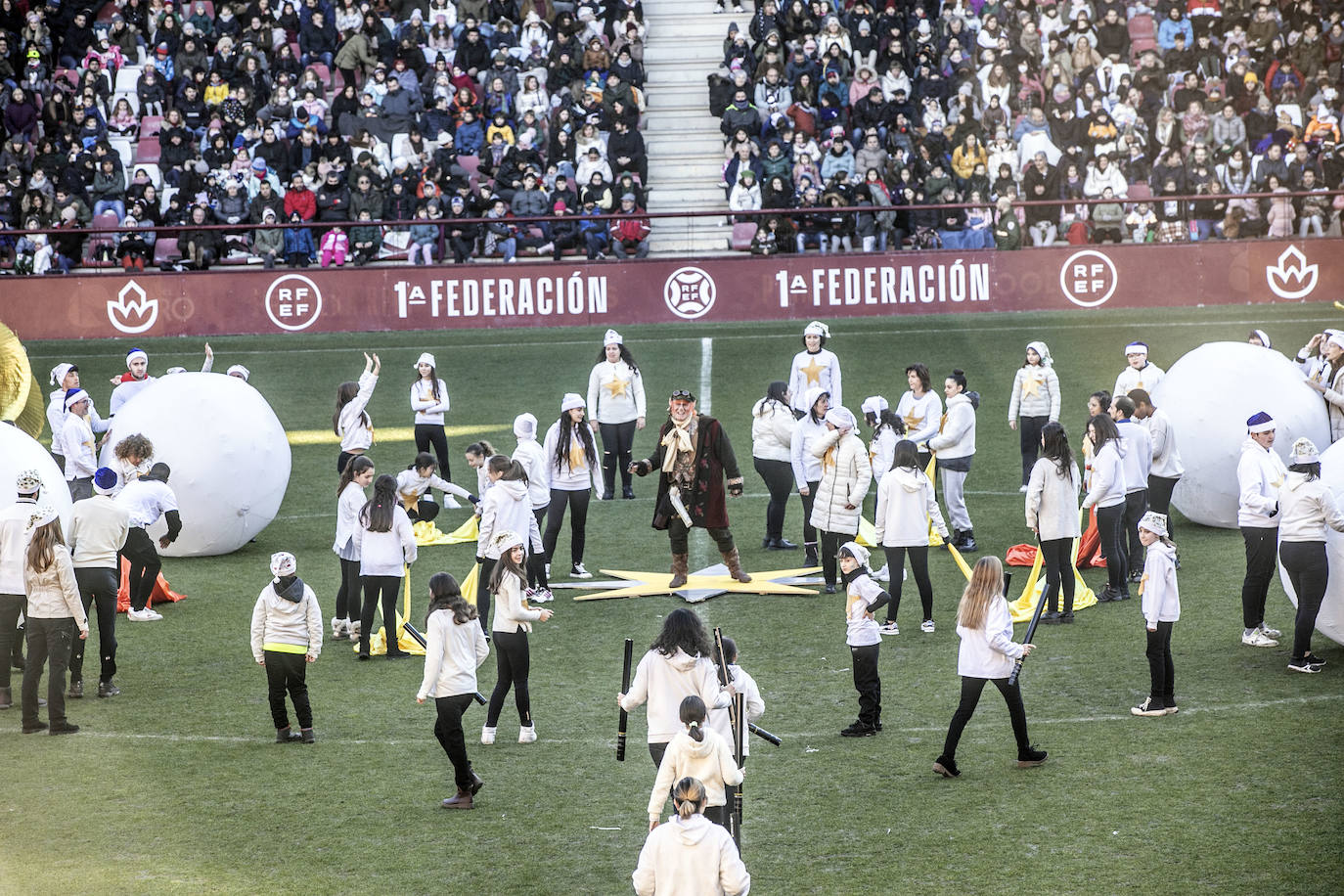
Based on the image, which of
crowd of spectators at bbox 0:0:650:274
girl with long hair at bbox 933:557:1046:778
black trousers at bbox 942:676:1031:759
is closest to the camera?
girl with long hair at bbox 933:557:1046:778

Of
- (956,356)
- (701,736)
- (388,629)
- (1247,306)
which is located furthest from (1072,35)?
(701,736)

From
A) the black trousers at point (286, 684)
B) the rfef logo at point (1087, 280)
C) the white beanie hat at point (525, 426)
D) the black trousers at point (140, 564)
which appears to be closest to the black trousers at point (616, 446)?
the white beanie hat at point (525, 426)

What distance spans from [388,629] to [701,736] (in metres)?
6.27

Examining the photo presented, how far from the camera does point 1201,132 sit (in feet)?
100.0

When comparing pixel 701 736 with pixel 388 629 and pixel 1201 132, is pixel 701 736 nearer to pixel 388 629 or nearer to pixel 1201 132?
pixel 388 629

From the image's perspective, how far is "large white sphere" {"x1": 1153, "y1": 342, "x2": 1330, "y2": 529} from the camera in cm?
1661

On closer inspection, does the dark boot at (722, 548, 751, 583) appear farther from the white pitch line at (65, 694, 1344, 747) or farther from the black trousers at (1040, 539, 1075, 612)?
the white pitch line at (65, 694, 1344, 747)

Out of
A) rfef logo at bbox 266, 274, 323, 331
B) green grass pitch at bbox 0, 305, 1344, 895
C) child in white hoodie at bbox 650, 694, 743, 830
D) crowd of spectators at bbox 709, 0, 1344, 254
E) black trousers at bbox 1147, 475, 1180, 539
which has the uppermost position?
crowd of spectators at bbox 709, 0, 1344, 254


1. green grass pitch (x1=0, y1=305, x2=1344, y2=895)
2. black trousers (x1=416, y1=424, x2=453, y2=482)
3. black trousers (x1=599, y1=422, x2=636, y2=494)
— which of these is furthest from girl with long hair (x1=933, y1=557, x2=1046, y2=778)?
black trousers (x1=416, y1=424, x2=453, y2=482)

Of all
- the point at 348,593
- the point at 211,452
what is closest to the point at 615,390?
the point at 211,452

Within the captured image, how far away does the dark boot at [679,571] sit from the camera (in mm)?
15609

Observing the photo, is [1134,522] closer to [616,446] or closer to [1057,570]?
[1057,570]

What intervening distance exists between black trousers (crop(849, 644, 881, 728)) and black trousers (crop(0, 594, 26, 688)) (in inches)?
256

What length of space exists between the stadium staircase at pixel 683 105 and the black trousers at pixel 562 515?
15161 mm
